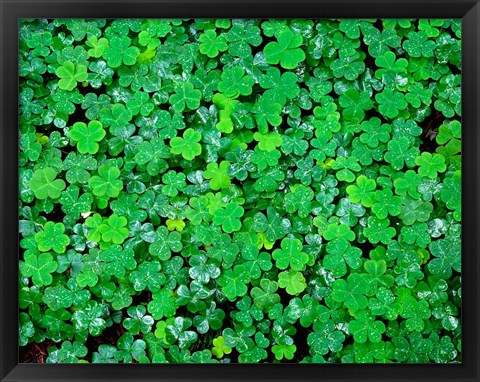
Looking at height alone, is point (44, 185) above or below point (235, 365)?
above

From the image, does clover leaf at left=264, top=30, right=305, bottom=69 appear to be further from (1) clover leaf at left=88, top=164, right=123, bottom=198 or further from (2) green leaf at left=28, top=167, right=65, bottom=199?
(2) green leaf at left=28, top=167, right=65, bottom=199

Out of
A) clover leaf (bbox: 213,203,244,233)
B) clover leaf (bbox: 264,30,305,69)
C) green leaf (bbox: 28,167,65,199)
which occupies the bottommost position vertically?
clover leaf (bbox: 213,203,244,233)

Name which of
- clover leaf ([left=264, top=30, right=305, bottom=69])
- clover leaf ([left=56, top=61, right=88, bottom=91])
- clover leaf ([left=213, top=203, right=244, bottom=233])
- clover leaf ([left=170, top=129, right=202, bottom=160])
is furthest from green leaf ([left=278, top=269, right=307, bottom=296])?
clover leaf ([left=56, top=61, right=88, bottom=91])

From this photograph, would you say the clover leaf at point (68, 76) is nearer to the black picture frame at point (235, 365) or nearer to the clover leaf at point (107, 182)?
the black picture frame at point (235, 365)

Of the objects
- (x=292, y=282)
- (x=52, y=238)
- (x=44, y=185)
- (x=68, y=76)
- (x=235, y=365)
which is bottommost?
(x=235, y=365)

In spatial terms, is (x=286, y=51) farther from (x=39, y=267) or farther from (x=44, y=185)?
(x=39, y=267)

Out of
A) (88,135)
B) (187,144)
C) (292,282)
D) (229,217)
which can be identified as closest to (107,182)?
(88,135)

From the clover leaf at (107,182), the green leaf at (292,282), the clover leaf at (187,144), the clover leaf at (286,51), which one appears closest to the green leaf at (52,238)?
the clover leaf at (107,182)

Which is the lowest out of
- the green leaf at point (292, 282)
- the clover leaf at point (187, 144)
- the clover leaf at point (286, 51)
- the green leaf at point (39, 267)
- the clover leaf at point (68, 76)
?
the green leaf at point (292, 282)
